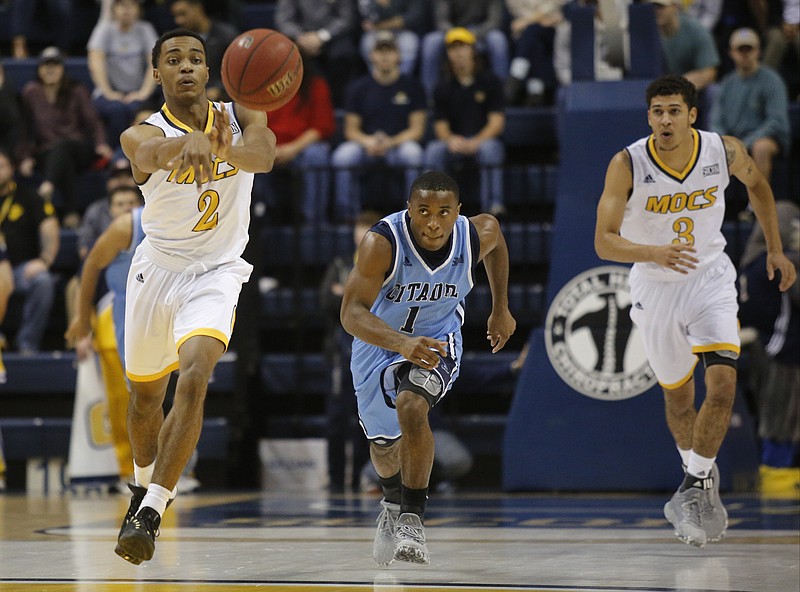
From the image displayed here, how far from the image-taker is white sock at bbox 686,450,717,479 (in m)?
7.28

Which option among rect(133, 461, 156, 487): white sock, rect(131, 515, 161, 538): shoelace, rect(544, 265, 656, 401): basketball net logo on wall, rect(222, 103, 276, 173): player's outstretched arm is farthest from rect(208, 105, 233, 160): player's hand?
rect(544, 265, 656, 401): basketball net logo on wall

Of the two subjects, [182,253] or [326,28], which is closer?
[182,253]

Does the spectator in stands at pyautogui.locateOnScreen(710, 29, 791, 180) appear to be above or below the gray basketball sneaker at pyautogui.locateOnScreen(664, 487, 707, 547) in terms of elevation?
above

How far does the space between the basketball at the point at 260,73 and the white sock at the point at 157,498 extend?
177 cm

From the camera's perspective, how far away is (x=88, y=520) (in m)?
8.56

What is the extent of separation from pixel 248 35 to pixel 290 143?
6657 mm

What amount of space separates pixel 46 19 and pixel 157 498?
36.4 ft

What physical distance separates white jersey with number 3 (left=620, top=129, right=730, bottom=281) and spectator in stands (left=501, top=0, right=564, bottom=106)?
5793 millimetres

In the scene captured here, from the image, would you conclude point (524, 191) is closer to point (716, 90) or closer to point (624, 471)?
point (716, 90)

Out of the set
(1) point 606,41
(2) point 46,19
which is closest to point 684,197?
(1) point 606,41

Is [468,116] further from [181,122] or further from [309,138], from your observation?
[181,122]

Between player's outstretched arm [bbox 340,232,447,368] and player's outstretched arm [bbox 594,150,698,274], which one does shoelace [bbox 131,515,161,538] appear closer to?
player's outstretched arm [bbox 340,232,447,368]

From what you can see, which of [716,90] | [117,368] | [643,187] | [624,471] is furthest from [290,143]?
[643,187]

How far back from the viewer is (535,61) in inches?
531
